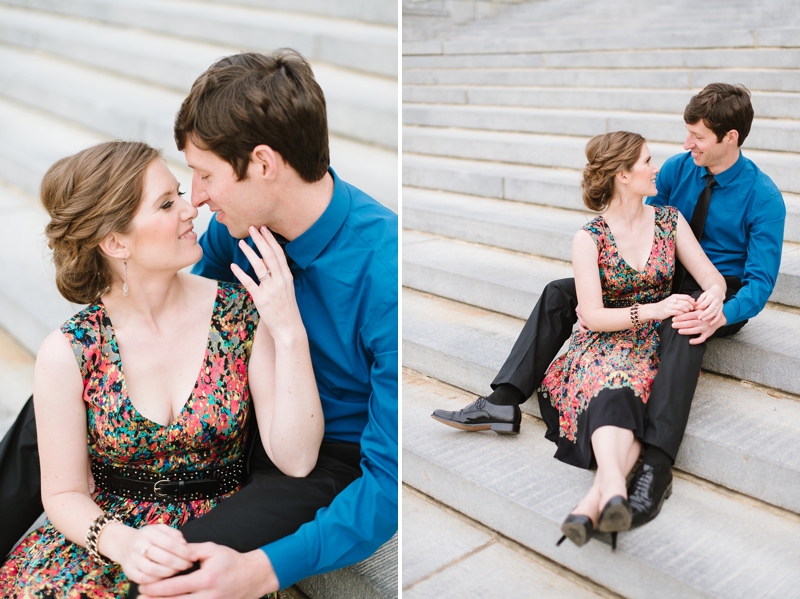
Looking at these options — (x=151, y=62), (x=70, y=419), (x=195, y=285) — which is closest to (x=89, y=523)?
(x=70, y=419)

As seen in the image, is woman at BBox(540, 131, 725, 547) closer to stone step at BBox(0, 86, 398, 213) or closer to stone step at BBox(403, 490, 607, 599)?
stone step at BBox(403, 490, 607, 599)

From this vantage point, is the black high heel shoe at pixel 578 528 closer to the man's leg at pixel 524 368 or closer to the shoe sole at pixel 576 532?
the shoe sole at pixel 576 532

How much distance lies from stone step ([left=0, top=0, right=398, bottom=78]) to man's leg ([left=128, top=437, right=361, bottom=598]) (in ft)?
10.3

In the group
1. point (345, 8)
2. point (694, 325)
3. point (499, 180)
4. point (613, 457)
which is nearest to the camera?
point (613, 457)

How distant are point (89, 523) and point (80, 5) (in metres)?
6.05

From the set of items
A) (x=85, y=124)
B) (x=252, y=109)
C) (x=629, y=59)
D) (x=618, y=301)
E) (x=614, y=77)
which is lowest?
(x=618, y=301)

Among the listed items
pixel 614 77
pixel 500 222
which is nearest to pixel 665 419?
pixel 500 222

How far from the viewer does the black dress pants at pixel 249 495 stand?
192cm

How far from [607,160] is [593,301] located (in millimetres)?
520

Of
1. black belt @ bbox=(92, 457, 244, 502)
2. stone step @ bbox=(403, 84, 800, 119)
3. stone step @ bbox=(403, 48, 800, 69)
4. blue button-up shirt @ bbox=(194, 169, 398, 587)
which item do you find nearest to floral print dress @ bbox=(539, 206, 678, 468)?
blue button-up shirt @ bbox=(194, 169, 398, 587)

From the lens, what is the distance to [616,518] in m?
2.20

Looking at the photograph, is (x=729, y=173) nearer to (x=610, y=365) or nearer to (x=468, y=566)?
(x=610, y=365)

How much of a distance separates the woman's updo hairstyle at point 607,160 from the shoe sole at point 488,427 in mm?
903

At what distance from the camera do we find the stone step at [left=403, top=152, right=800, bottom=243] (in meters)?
4.64
